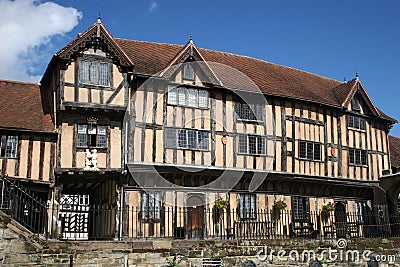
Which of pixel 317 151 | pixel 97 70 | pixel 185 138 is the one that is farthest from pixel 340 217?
pixel 97 70

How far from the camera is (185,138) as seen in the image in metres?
21.1

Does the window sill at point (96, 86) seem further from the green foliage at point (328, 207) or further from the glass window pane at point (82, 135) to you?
the green foliage at point (328, 207)

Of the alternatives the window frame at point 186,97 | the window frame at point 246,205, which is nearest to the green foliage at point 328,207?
the window frame at point 246,205

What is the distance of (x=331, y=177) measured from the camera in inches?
951

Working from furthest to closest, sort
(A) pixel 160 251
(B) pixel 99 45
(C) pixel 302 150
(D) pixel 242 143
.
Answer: (C) pixel 302 150, (D) pixel 242 143, (B) pixel 99 45, (A) pixel 160 251

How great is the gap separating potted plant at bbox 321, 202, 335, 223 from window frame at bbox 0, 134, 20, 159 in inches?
569

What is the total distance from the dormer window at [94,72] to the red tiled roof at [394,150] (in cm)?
1767

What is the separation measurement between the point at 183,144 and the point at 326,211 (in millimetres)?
8246

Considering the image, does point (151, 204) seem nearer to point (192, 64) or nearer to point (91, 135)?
point (91, 135)

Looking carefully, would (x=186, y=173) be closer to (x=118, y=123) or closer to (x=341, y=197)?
(x=118, y=123)

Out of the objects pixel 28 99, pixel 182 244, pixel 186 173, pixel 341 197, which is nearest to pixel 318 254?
pixel 182 244

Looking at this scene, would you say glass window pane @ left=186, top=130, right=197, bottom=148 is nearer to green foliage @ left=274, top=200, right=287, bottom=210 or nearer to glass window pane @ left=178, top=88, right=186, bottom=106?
glass window pane @ left=178, top=88, right=186, bottom=106

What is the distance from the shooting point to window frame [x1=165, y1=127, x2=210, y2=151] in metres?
20.8

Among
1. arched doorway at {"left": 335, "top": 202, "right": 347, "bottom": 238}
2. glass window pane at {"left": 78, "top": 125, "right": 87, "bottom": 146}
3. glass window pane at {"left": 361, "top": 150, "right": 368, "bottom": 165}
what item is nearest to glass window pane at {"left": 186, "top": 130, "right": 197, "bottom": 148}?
glass window pane at {"left": 78, "top": 125, "right": 87, "bottom": 146}
